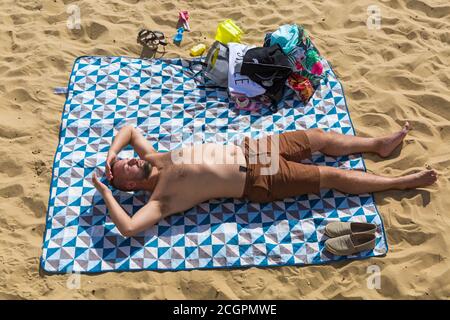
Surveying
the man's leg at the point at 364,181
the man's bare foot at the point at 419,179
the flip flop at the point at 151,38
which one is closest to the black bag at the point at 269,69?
the man's leg at the point at 364,181

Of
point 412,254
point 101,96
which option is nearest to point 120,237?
point 101,96

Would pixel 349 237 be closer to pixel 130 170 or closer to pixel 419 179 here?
pixel 419 179

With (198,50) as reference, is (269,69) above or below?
above

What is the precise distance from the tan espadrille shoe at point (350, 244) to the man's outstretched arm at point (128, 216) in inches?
63.9

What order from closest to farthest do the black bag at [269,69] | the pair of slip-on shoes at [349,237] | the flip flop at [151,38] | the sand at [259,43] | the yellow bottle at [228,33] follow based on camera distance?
1. the sand at [259,43]
2. the pair of slip-on shoes at [349,237]
3. the black bag at [269,69]
4. the yellow bottle at [228,33]
5. the flip flop at [151,38]

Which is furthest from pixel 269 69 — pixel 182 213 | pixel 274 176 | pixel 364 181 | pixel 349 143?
pixel 182 213

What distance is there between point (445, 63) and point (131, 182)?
419 cm

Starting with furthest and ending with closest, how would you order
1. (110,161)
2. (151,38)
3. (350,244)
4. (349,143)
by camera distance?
(151,38) < (349,143) < (110,161) < (350,244)

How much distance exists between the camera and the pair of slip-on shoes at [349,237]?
4512mm

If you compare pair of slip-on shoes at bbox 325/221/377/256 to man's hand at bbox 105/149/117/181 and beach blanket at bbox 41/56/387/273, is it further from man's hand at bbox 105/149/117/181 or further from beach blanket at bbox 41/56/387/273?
man's hand at bbox 105/149/117/181

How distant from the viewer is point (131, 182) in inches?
189

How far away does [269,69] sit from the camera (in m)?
5.64

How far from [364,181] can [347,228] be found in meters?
0.58

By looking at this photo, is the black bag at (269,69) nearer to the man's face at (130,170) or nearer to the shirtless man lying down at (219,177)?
the shirtless man lying down at (219,177)
